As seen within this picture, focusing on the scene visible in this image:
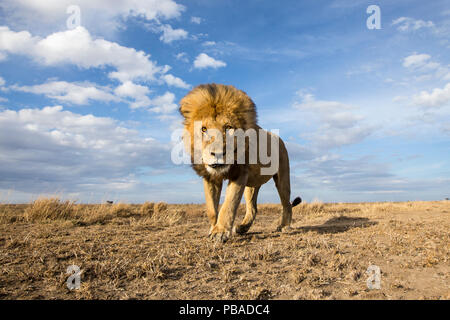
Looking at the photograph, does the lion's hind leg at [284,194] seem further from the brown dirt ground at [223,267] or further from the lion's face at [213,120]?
the lion's face at [213,120]

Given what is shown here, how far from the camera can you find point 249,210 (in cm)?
674

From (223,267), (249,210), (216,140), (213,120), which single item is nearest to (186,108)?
(213,120)

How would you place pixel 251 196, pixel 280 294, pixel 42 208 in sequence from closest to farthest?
pixel 280 294
pixel 251 196
pixel 42 208

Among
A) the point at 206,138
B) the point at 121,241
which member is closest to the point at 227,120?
the point at 206,138

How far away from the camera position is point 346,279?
3.28m

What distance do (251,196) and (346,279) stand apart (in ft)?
12.9

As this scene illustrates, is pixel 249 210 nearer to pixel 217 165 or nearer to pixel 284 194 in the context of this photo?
pixel 284 194

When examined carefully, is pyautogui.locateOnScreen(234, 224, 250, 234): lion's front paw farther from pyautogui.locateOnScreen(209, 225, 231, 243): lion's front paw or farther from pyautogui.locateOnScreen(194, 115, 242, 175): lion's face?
pyautogui.locateOnScreen(194, 115, 242, 175): lion's face

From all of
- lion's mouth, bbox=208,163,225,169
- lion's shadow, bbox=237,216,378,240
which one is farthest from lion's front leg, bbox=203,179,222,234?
lion's mouth, bbox=208,163,225,169

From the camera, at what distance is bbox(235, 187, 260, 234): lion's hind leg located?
6105 millimetres

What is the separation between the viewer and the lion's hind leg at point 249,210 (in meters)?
6.11

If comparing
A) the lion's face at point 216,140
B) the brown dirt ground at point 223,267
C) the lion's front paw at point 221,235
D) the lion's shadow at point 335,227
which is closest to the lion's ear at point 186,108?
the lion's face at point 216,140
